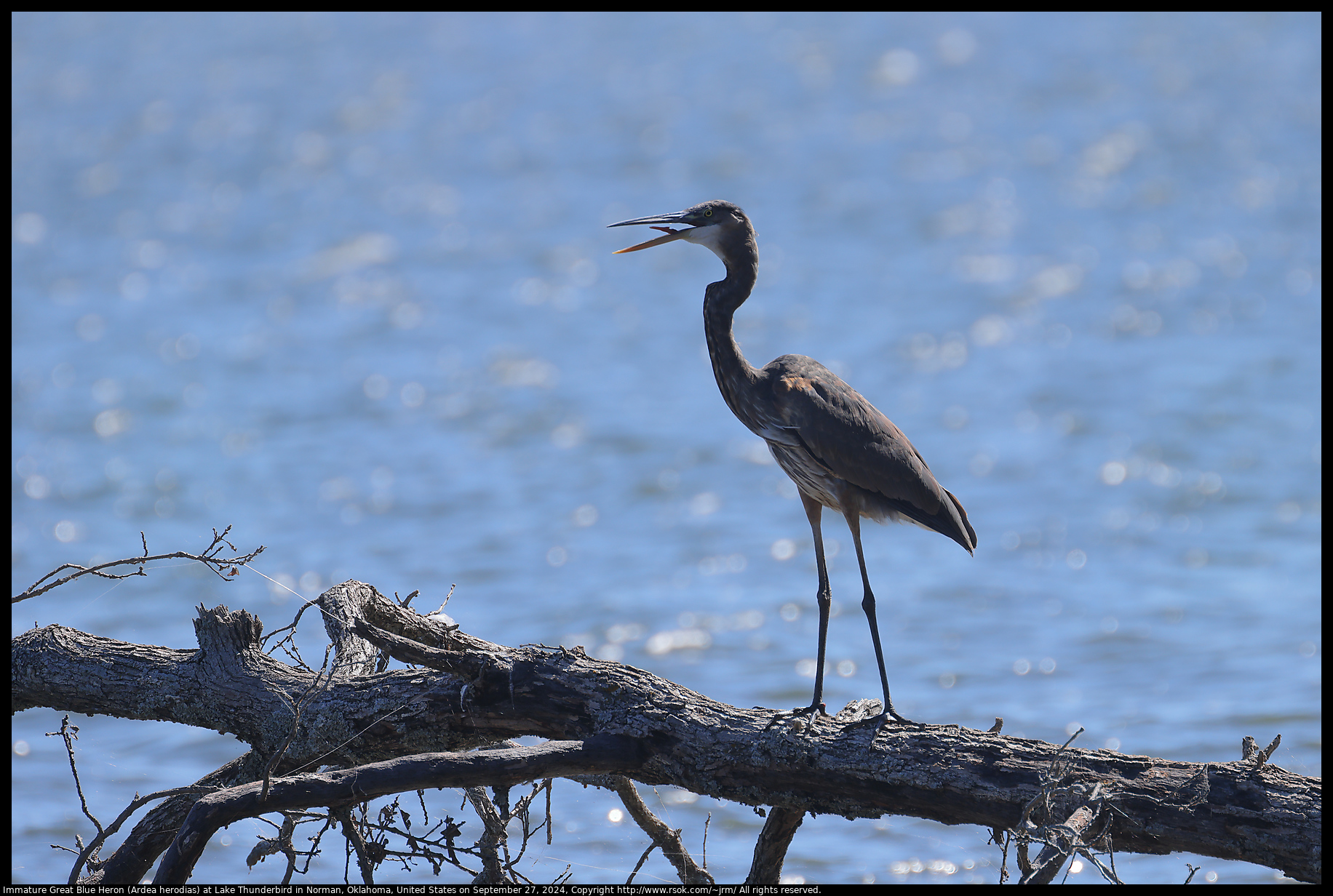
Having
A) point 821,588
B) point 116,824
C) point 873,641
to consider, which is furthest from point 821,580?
point 116,824

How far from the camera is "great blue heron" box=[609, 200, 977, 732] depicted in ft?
16.2

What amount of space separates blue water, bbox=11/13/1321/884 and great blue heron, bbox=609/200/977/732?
6.66 feet

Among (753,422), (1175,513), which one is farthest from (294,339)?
(753,422)

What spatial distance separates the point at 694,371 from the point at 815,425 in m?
11.9

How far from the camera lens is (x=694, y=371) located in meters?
16.7

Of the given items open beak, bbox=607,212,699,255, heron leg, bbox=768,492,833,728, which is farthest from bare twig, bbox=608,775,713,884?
open beak, bbox=607,212,699,255

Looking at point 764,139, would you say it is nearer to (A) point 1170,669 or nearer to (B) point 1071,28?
(B) point 1071,28

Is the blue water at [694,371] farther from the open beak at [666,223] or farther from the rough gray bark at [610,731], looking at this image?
the open beak at [666,223]

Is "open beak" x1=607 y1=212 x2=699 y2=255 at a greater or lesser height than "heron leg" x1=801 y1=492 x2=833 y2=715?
greater

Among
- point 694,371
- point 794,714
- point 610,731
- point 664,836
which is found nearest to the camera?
point 610,731

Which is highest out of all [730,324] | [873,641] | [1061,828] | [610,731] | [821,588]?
[730,324]

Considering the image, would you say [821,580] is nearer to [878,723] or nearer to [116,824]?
[878,723]

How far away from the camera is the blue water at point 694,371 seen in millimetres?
8820

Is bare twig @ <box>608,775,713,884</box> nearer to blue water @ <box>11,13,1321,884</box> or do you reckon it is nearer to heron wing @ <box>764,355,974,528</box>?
blue water @ <box>11,13,1321,884</box>
